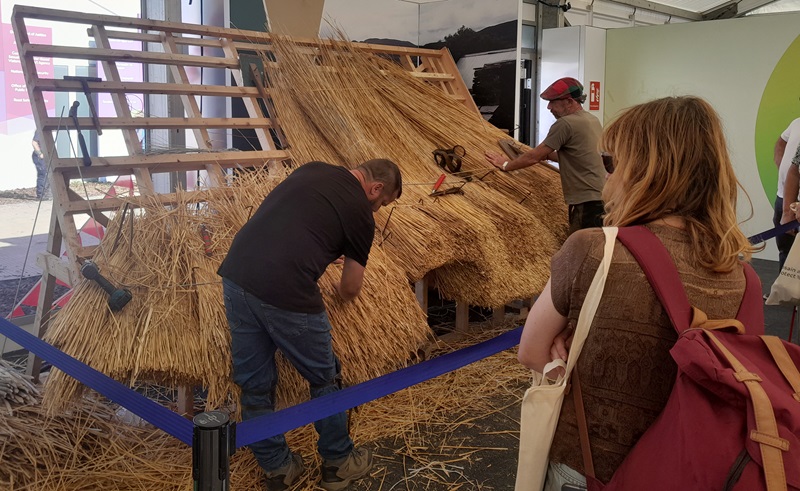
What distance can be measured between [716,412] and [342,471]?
1.92 m

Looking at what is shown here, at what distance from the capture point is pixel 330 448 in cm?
263

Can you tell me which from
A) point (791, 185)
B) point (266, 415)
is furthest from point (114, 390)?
point (791, 185)

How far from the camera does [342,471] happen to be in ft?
8.71

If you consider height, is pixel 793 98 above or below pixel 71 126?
above

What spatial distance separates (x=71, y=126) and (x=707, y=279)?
2.75m

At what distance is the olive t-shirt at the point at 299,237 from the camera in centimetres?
226

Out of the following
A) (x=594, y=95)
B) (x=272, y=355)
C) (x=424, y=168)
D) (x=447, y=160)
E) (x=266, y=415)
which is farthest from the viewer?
(x=594, y=95)

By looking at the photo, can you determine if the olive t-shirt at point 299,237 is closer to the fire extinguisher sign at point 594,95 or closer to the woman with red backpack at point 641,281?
the woman with red backpack at point 641,281

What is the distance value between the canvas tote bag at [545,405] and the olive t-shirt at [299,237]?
3.87ft

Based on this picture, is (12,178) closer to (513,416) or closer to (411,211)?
(411,211)

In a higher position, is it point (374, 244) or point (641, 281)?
point (641, 281)

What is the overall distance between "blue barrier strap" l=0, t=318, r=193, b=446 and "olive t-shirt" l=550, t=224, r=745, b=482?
97cm

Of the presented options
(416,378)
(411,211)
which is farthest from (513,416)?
(416,378)

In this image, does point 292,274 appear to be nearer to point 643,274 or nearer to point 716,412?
point 643,274
